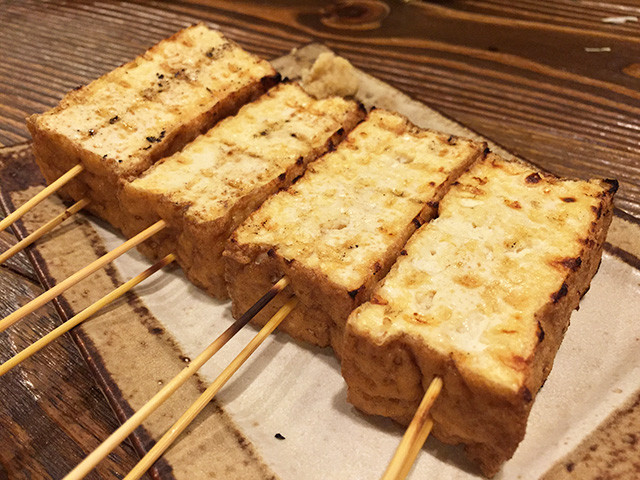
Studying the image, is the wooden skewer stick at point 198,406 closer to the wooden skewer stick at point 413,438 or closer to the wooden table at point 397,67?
the wooden table at point 397,67

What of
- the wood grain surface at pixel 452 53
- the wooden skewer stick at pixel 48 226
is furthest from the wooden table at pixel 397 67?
the wooden skewer stick at pixel 48 226

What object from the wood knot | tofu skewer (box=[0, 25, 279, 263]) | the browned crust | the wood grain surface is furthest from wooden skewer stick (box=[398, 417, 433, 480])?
the wood knot

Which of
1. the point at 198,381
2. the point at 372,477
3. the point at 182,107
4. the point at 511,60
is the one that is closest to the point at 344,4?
the point at 511,60

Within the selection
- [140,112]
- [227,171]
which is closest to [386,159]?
[227,171]

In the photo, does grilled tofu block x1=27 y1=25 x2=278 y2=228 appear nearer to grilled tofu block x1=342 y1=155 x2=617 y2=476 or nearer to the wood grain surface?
the wood grain surface

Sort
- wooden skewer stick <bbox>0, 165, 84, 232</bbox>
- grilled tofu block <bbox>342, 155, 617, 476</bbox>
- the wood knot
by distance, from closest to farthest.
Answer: grilled tofu block <bbox>342, 155, 617, 476</bbox> → wooden skewer stick <bbox>0, 165, 84, 232</bbox> → the wood knot
